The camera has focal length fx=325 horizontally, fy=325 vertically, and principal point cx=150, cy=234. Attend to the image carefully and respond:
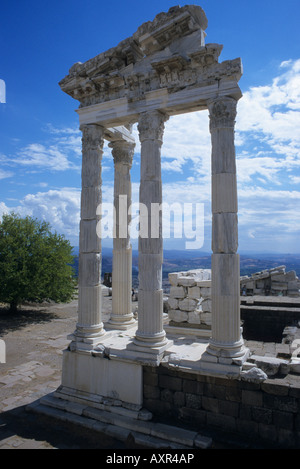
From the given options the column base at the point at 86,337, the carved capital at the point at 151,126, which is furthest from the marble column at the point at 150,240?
the column base at the point at 86,337

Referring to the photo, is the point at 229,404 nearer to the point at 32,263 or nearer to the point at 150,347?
the point at 150,347

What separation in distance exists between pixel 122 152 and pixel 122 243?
10.2ft

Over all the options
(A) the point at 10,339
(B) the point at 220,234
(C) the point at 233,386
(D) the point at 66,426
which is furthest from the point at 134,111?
(A) the point at 10,339

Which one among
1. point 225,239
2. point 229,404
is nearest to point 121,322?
point 229,404

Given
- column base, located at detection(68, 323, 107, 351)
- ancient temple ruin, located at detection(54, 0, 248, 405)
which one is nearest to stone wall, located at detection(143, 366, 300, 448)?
ancient temple ruin, located at detection(54, 0, 248, 405)

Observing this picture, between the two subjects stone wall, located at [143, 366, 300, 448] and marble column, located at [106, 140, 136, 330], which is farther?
marble column, located at [106, 140, 136, 330]

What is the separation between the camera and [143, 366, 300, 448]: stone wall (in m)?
6.75

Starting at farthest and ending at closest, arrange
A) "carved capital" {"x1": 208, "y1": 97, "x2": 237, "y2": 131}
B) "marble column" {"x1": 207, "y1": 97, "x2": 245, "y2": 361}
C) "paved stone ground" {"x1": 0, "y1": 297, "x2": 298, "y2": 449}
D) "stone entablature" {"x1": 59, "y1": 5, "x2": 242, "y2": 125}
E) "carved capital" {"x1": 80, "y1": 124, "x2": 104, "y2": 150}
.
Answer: "carved capital" {"x1": 80, "y1": 124, "x2": 104, "y2": 150}
"stone entablature" {"x1": 59, "y1": 5, "x2": 242, "y2": 125}
"carved capital" {"x1": 208, "y1": 97, "x2": 237, "y2": 131}
"marble column" {"x1": 207, "y1": 97, "x2": 245, "y2": 361}
"paved stone ground" {"x1": 0, "y1": 297, "x2": 298, "y2": 449}

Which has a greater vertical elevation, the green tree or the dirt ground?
the green tree

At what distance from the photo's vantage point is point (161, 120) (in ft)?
28.9

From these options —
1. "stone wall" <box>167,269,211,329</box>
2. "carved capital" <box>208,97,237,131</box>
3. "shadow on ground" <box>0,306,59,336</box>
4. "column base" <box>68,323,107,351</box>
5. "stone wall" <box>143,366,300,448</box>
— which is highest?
"carved capital" <box>208,97,237,131</box>

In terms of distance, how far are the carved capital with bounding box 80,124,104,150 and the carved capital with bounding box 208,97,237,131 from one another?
12.0ft

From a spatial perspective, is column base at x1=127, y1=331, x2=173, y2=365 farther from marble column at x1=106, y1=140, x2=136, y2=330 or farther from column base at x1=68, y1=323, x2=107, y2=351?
marble column at x1=106, y1=140, x2=136, y2=330
